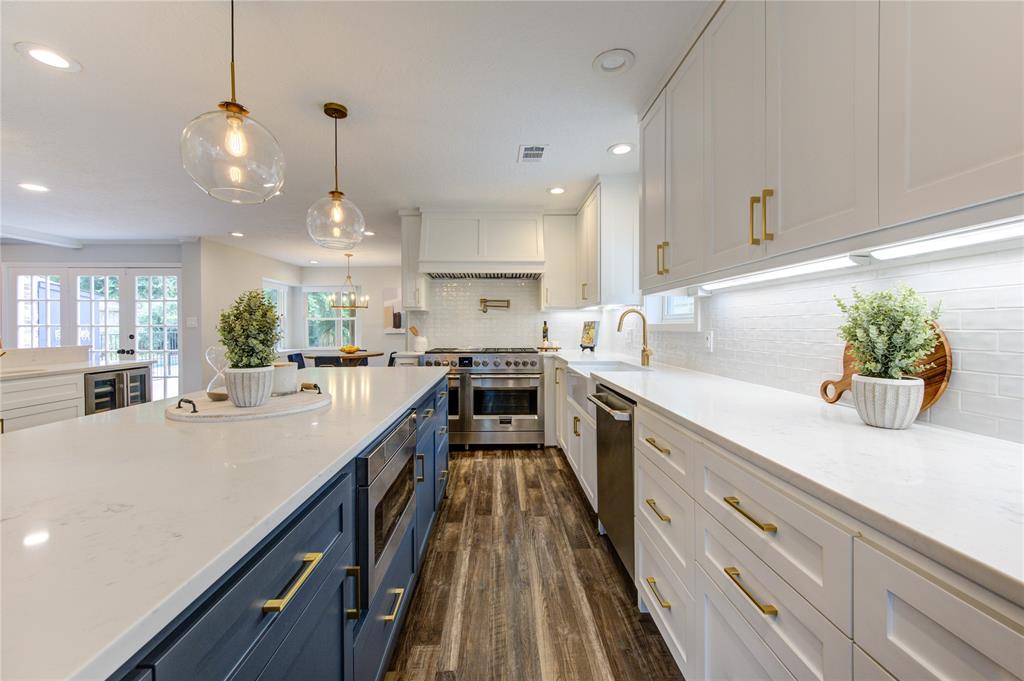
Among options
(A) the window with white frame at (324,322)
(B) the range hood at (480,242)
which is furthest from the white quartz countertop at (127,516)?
(A) the window with white frame at (324,322)

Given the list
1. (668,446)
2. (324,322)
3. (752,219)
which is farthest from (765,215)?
(324,322)

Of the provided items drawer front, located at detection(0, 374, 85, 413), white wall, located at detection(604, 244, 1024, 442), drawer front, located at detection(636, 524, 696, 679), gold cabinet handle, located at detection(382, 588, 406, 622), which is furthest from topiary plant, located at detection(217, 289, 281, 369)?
drawer front, located at detection(0, 374, 85, 413)

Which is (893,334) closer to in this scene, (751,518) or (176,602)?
(751,518)

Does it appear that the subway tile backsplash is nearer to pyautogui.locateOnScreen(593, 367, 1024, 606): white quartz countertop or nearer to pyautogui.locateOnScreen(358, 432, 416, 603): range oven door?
pyautogui.locateOnScreen(593, 367, 1024, 606): white quartz countertop

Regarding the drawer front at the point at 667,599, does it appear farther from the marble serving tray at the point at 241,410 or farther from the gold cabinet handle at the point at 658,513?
the marble serving tray at the point at 241,410

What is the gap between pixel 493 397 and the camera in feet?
13.1

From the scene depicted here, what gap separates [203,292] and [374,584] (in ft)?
20.3

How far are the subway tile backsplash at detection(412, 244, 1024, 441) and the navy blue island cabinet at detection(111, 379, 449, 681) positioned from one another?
1510mm

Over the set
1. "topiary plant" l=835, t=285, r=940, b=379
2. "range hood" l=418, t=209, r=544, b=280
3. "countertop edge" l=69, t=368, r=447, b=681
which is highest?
"range hood" l=418, t=209, r=544, b=280

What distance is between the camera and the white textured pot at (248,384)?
122cm

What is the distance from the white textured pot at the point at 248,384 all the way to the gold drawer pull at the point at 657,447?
4.31ft

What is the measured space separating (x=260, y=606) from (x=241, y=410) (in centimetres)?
79

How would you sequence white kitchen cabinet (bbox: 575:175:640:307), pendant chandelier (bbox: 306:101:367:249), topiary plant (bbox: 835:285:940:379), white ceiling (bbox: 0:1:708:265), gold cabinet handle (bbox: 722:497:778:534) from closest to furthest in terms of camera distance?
gold cabinet handle (bbox: 722:497:778:534) → topiary plant (bbox: 835:285:940:379) → white ceiling (bbox: 0:1:708:265) → pendant chandelier (bbox: 306:101:367:249) → white kitchen cabinet (bbox: 575:175:640:307)

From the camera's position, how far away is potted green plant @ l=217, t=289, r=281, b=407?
121 centimetres
